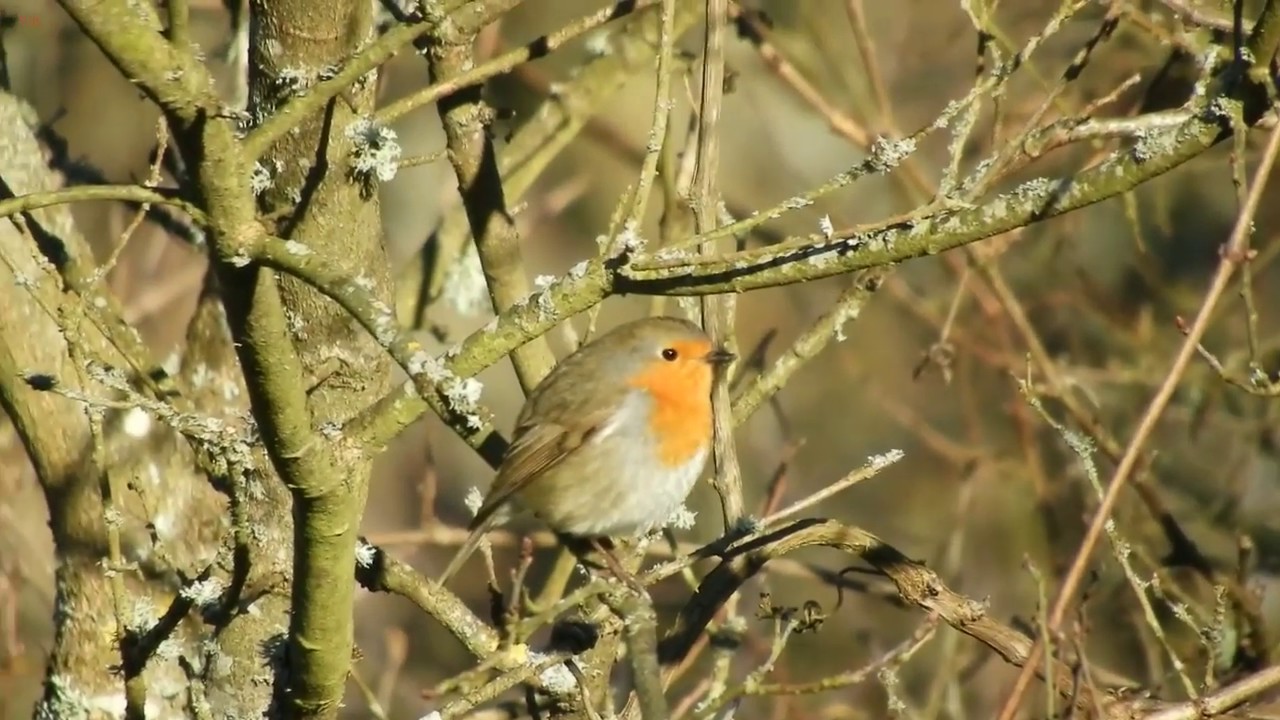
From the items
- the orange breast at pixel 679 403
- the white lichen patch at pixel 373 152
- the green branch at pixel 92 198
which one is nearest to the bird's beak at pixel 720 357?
the orange breast at pixel 679 403

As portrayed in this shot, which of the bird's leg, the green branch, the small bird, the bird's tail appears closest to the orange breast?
the small bird

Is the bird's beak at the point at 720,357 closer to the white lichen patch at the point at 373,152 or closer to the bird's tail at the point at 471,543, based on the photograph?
the bird's tail at the point at 471,543

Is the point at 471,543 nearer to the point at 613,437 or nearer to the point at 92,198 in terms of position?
the point at 613,437

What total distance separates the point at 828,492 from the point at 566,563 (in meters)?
1.49

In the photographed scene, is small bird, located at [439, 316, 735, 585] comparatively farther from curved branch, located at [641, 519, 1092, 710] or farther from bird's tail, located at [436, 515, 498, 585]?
curved branch, located at [641, 519, 1092, 710]

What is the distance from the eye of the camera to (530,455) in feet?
13.3

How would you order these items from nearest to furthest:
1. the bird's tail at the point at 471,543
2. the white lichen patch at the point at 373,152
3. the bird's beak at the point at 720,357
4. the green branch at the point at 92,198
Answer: the green branch at the point at 92,198, the white lichen patch at the point at 373,152, the bird's beak at the point at 720,357, the bird's tail at the point at 471,543

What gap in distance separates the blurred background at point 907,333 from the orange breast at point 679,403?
0.26 meters

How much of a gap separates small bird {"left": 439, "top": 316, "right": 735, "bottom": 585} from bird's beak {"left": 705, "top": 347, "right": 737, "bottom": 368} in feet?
0.25

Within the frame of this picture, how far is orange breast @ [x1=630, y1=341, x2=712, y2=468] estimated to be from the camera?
415 cm

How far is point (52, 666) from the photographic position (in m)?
3.72

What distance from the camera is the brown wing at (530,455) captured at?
4.00m

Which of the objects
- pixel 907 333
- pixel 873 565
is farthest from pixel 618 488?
pixel 907 333

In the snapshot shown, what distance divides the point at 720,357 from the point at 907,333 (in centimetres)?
591
